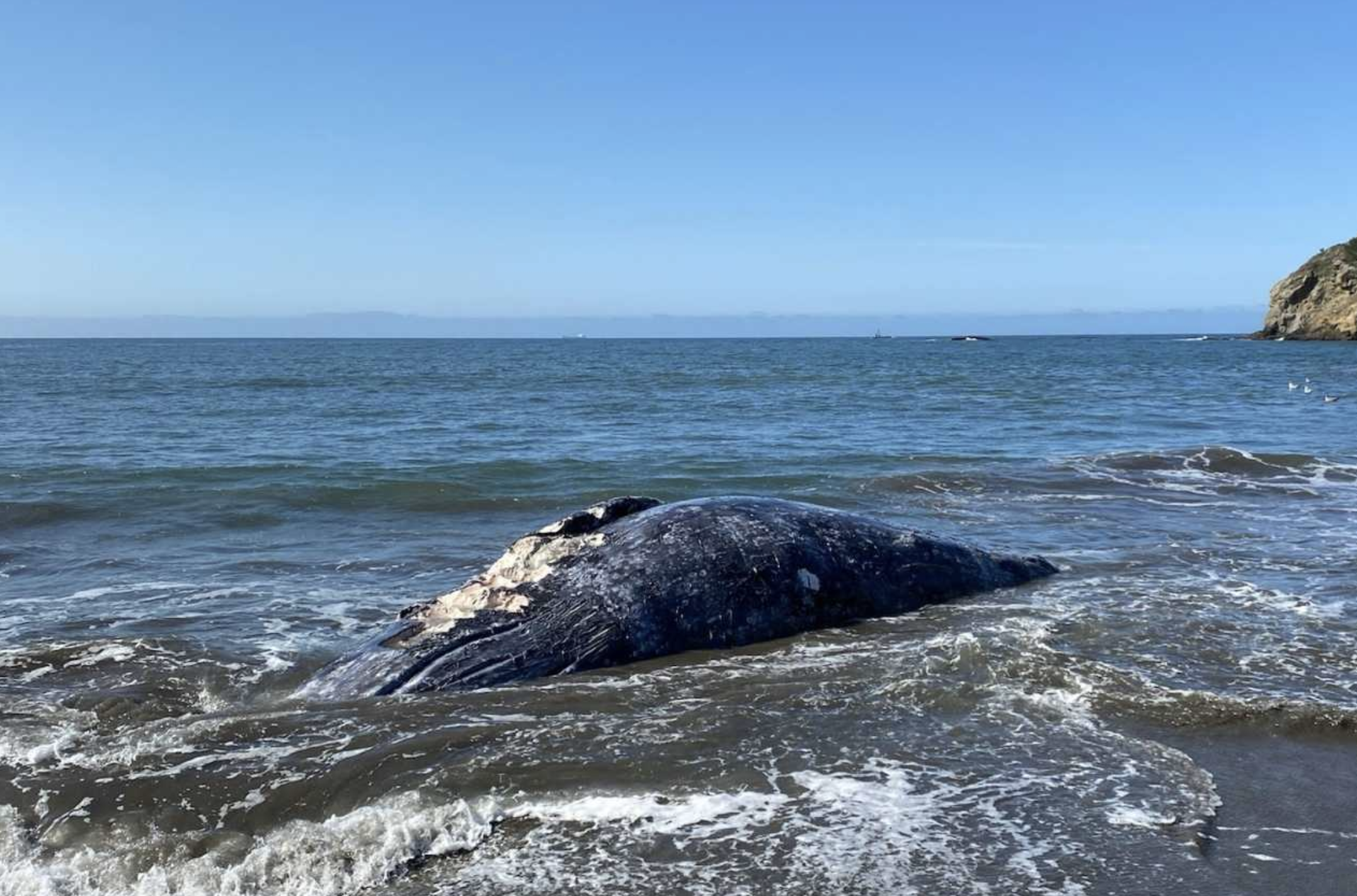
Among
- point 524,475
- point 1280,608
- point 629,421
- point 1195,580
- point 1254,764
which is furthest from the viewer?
point 629,421

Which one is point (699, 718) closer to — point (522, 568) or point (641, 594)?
point (641, 594)

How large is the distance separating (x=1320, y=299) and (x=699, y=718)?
104 m

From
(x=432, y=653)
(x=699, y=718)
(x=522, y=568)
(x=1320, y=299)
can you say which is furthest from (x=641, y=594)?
(x=1320, y=299)

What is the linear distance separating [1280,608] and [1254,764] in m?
3.37

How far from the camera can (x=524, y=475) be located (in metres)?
17.0

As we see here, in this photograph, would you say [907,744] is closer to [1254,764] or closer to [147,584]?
[1254,764]

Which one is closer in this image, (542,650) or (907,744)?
(907,744)

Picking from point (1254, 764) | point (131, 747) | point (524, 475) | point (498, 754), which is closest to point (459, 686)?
point (498, 754)

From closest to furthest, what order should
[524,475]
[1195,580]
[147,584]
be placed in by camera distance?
[1195,580] < [147,584] < [524,475]

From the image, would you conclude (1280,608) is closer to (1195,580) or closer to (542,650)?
(1195,580)

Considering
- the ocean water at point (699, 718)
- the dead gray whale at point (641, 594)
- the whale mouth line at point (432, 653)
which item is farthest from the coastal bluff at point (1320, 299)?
the whale mouth line at point (432, 653)

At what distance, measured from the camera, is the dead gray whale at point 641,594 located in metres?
6.57

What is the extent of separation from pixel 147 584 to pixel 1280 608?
958 cm

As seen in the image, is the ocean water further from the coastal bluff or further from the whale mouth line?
the coastal bluff
